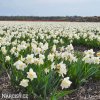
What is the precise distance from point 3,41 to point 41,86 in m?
2.85

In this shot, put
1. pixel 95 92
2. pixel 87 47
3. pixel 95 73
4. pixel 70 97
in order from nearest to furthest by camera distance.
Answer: pixel 70 97, pixel 95 92, pixel 95 73, pixel 87 47

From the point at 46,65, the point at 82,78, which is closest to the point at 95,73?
the point at 82,78

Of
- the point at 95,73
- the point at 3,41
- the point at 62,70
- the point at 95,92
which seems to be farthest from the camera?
the point at 3,41

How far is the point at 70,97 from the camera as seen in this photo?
4676 millimetres

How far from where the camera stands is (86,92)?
4949 millimetres

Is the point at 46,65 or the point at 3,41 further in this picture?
the point at 3,41

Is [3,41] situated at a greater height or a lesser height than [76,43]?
greater

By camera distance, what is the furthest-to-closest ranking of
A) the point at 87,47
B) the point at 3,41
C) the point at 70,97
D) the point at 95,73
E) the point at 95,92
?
the point at 87,47
the point at 3,41
the point at 95,73
the point at 95,92
the point at 70,97

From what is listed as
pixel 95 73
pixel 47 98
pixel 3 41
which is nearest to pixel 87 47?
pixel 3 41

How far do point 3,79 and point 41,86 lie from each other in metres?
1.35

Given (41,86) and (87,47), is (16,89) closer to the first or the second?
(41,86)

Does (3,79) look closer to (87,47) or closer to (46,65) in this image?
(46,65)

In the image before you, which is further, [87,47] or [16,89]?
[87,47]

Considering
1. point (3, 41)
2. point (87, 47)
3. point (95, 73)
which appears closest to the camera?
point (95, 73)
